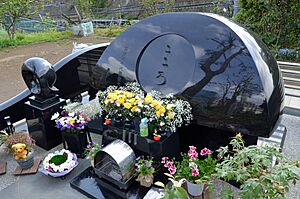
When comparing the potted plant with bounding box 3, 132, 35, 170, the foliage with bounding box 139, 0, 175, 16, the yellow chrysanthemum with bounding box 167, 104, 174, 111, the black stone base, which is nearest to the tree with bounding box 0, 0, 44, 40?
the foliage with bounding box 139, 0, 175, 16

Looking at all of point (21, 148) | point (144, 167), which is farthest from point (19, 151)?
point (144, 167)

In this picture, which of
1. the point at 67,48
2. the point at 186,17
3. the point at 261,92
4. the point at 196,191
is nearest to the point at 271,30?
the point at 186,17

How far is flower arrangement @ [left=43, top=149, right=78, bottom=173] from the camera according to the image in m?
3.11

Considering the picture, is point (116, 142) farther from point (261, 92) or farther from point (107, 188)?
point (261, 92)

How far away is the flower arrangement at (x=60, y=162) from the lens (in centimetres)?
311

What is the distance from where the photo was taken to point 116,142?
2922mm

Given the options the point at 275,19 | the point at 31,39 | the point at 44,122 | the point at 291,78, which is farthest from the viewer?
the point at 31,39

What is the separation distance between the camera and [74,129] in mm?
3506

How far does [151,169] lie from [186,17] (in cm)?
196

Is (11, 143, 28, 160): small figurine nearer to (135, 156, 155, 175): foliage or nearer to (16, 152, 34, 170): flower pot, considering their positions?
(16, 152, 34, 170): flower pot

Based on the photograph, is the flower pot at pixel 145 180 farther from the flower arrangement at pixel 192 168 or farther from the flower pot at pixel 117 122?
the flower pot at pixel 117 122

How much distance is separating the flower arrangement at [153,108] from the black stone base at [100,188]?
2.37 feet

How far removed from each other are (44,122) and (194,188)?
91.3 inches

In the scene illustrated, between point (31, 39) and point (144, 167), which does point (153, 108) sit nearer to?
point (144, 167)
